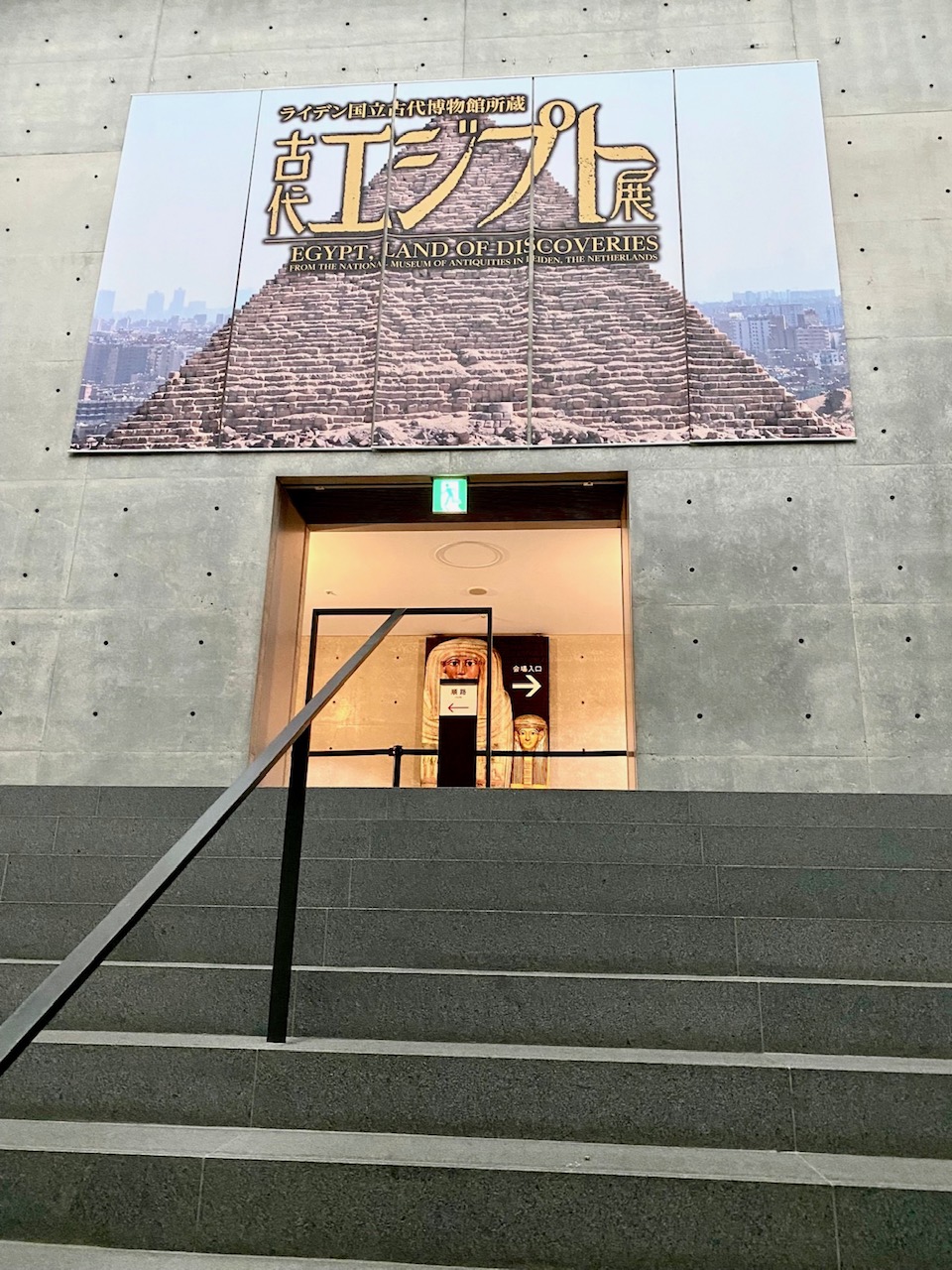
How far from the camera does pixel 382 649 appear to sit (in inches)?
453

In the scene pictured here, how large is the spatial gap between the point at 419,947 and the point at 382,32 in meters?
6.67

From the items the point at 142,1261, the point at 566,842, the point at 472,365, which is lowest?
the point at 142,1261

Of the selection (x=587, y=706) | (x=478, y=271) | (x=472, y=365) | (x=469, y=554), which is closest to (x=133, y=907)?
(x=472, y=365)

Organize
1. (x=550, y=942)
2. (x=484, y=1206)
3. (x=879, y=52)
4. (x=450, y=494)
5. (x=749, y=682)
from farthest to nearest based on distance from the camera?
1. (x=879, y=52)
2. (x=450, y=494)
3. (x=749, y=682)
4. (x=550, y=942)
5. (x=484, y=1206)

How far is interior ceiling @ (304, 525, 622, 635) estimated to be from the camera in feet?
28.6

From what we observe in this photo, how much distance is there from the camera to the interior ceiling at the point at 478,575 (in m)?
8.70

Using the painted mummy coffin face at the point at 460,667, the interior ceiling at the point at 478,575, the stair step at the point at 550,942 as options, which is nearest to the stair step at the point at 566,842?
the stair step at the point at 550,942

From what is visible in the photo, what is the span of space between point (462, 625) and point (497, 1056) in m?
9.59

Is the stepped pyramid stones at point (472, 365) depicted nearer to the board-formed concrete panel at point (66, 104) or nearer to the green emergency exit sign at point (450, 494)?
the green emergency exit sign at point (450, 494)

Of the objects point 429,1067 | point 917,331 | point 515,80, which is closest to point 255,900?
point 429,1067

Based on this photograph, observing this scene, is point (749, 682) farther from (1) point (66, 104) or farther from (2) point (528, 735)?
(1) point (66, 104)

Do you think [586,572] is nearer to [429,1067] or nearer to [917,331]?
[917,331]

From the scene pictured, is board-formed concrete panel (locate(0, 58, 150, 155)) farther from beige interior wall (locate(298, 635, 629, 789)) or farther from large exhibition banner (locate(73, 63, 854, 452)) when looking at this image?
beige interior wall (locate(298, 635, 629, 789))

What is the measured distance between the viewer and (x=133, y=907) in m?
1.46
